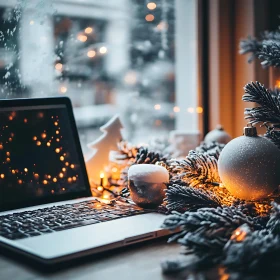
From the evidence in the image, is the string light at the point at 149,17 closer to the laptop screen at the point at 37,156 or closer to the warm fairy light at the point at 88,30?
the warm fairy light at the point at 88,30

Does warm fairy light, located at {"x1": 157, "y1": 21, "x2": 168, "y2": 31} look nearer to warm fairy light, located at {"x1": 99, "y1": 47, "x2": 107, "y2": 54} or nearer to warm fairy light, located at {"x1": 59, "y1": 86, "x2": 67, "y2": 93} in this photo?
warm fairy light, located at {"x1": 99, "y1": 47, "x2": 107, "y2": 54}

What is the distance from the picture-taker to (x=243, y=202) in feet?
2.96

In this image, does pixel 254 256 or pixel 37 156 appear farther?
pixel 37 156

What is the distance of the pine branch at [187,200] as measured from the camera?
89 centimetres

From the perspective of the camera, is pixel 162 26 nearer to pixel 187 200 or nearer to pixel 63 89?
pixel 63 89

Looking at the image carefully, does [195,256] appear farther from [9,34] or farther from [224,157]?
[9,34]

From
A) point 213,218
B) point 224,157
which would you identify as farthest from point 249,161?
point 213,218

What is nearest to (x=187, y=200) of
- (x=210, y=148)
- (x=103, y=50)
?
(x=210, y=148)

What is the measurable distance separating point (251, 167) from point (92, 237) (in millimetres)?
300

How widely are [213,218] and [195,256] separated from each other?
0.20 ft

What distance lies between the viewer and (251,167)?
89 centimetres

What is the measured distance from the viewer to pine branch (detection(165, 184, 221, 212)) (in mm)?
893

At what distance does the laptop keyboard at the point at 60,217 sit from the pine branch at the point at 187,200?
0.09 metres

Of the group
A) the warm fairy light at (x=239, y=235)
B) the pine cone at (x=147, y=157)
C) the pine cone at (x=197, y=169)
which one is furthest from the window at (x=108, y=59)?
the warm fairy light at (x=239, y=235)
